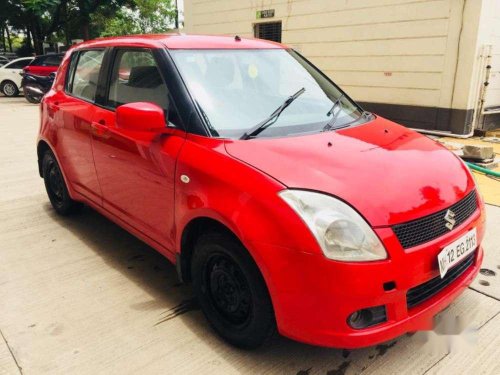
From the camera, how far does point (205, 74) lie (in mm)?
2795

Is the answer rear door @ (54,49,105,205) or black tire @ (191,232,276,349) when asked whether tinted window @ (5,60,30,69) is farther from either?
black tire @ (191,232,276,349)

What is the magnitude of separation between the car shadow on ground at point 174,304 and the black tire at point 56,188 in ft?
0.36

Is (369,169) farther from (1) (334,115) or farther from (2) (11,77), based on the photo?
(2) (11,77)

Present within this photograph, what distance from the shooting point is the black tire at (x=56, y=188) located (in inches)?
166

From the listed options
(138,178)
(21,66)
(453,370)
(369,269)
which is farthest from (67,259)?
(21,66)

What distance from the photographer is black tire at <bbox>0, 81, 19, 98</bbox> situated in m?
18.0

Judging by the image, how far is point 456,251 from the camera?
2191mm

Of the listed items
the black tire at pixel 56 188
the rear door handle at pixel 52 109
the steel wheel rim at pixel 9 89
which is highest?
the rear door handle at pixel 52 109

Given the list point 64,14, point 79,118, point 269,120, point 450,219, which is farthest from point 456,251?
point 64,14

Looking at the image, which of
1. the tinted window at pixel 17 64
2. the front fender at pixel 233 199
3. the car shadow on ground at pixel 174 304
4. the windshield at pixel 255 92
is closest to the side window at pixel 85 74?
the windshield at pixel 255 92

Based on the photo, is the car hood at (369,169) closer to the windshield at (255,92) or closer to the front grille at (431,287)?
the windshield at (255,92)

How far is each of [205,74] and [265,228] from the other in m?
1.24

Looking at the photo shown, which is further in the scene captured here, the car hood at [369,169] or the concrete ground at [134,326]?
the concrete ground at [134,326]

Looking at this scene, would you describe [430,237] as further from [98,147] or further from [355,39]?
[355,39]
